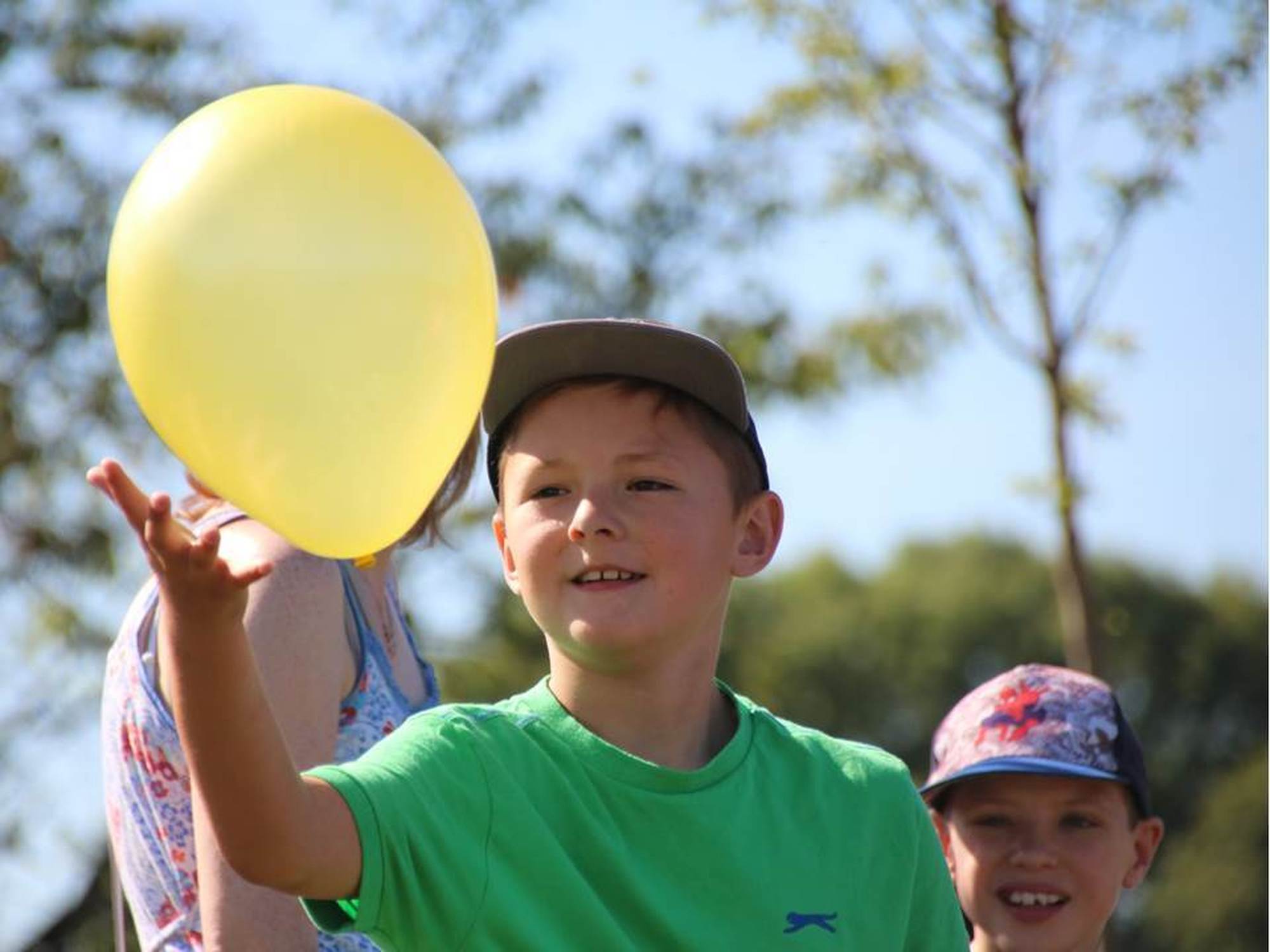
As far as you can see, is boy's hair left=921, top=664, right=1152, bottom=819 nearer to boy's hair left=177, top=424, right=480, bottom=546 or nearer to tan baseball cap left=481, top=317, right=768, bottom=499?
boy's hair left=177, top=424, right=480, bottom=546

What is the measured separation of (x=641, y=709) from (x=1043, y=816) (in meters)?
1.42

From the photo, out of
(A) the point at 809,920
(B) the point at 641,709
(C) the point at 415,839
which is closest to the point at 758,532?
(B) the point at 641,709

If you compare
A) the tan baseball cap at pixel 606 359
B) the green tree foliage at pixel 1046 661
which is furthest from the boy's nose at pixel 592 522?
the green tree foliage at pixel 1046 661

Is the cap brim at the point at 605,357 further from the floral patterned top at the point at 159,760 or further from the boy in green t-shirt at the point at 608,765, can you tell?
the floral patterned top at the point at 159,760

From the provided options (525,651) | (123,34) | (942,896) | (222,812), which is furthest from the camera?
(525,651)

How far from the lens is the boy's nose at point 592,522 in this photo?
9.13ft

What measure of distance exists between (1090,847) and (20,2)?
9461 millimetres

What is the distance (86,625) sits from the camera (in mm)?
10734

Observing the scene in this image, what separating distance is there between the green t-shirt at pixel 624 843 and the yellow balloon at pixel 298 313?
1.08ft

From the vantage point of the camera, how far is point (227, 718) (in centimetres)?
226

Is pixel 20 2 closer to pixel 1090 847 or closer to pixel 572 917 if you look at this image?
pixel 1090 847

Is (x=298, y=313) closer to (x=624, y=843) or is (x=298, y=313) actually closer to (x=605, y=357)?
(x=605, y=357)

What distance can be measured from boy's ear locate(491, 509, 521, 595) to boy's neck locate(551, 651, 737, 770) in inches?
5.0

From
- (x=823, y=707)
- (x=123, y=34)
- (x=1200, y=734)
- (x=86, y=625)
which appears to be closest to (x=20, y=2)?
(x=123, y=34)
